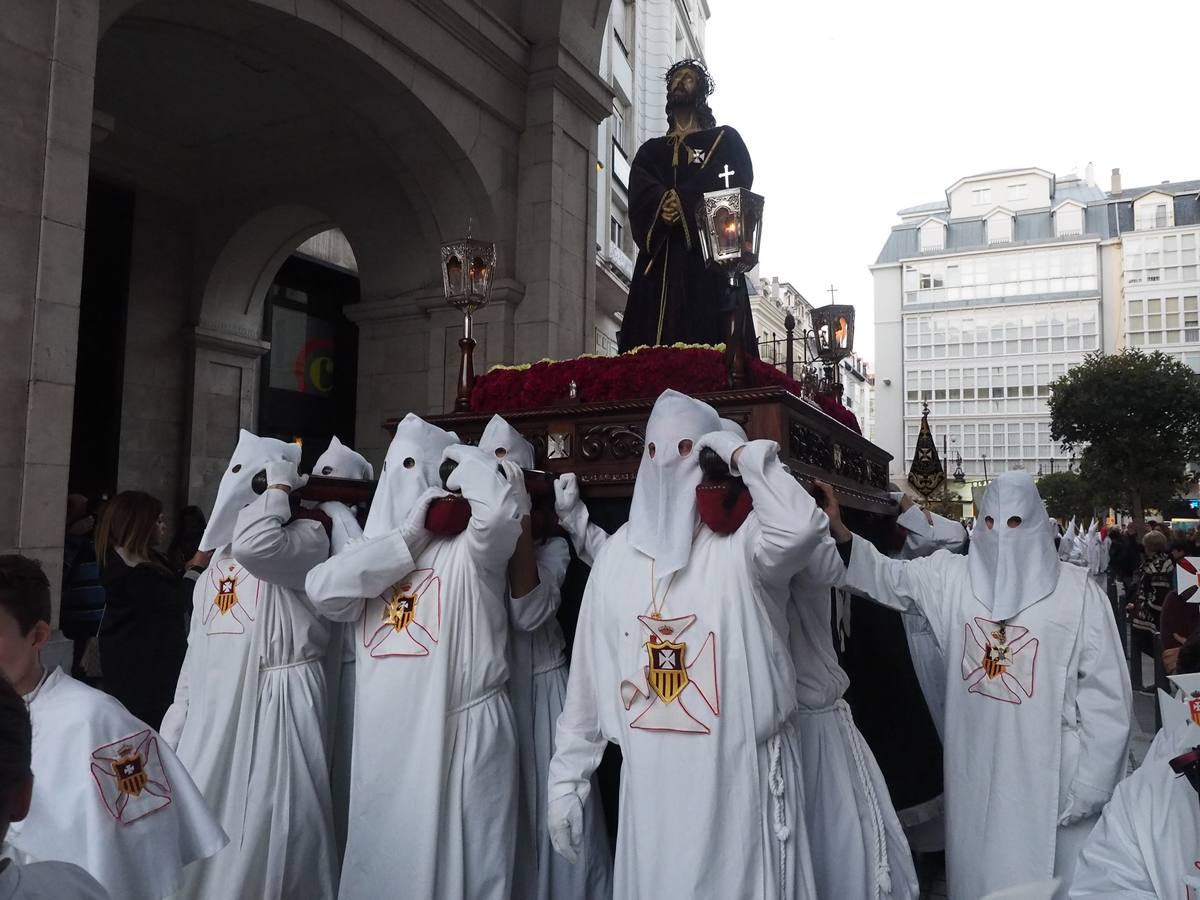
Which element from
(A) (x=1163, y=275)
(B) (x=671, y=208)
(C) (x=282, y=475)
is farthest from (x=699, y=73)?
(A) (x=1163, y=275)

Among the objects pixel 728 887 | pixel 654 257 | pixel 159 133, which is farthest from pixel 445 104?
pixel 728 887

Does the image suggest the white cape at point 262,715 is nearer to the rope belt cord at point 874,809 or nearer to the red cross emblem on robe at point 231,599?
the red cross emblem on robe at point 231,599

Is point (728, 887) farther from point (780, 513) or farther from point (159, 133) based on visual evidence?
point (159, 133)

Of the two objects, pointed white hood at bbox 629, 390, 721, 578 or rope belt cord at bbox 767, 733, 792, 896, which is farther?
pointed white hood at bbox 629, 390, 721, 578

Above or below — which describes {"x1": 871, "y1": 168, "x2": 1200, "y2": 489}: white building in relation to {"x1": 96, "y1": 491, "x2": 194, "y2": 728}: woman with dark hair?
above

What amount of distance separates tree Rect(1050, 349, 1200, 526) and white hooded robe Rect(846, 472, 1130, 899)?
23568mm

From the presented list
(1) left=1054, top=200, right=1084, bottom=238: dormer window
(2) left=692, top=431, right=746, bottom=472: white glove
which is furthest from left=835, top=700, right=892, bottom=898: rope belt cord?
(1) left=1054, top=200, right=1084, bottom=238: dormer window

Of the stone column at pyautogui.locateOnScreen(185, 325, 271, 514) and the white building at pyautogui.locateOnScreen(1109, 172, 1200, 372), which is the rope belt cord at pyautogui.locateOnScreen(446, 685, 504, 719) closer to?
the stone column at pyautogui.locateOnScreen(185, 325, 271, 514)

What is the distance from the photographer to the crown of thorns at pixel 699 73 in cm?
670

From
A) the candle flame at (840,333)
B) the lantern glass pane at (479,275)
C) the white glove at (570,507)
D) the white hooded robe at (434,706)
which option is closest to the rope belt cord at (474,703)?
the white hooded robe at (434,706)

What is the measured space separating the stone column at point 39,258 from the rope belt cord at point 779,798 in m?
4.88

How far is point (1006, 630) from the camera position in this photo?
3988 millimetres

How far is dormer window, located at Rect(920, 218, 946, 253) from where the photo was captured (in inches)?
2584

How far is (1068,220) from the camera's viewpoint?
62844mm
